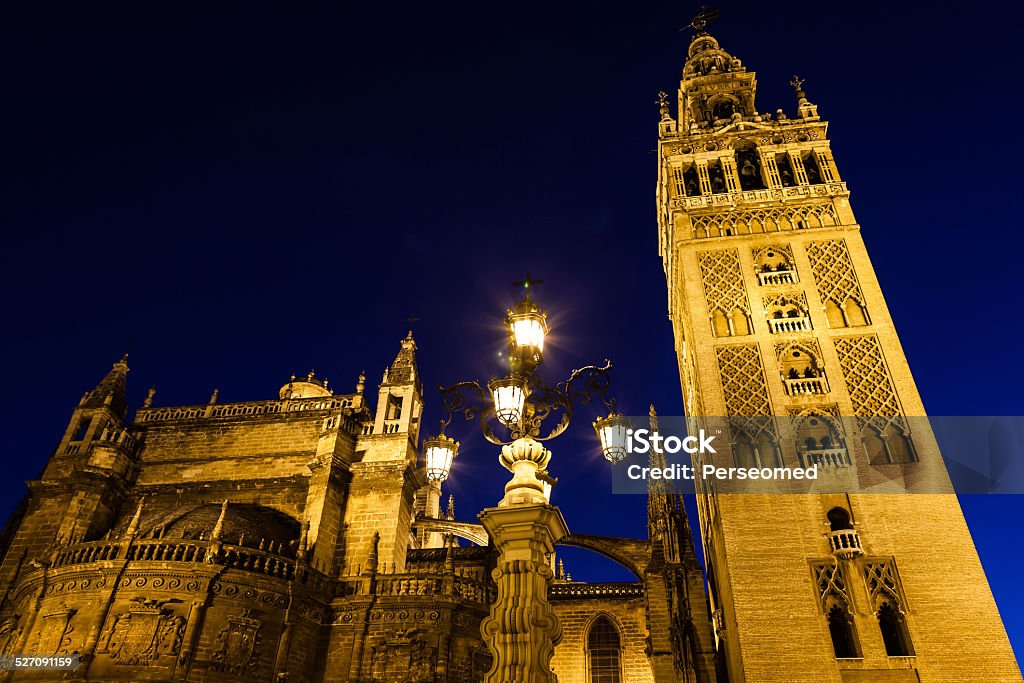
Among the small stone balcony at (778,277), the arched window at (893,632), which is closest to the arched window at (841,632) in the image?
the arched window at (893,632)

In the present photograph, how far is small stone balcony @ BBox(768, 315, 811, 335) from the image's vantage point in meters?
24.5

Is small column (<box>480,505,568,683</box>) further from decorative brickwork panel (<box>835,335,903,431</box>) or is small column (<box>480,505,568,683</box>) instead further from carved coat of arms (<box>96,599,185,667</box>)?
decorative brickwork panel (<box>835,335,903,431</box>)

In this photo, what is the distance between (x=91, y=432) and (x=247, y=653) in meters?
13.7

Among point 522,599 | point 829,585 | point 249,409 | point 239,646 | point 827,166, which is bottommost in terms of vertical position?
point 522,599

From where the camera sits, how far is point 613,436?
984cm

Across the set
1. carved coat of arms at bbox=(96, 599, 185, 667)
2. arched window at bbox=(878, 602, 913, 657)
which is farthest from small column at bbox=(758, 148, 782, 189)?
carved coat of arms at bbox=(96, 599, 185, 667)

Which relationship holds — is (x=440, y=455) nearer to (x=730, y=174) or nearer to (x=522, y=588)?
(x=522, y=588)

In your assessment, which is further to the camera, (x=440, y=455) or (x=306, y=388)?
(x=306, y=388)

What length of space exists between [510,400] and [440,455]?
232 centimetres

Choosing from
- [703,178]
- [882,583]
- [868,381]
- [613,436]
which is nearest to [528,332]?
[613,436]

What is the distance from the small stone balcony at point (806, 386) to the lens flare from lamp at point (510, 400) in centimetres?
1687

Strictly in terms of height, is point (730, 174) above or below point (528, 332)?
above

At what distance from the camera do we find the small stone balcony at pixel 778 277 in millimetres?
26047

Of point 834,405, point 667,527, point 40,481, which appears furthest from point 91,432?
point 834,405
